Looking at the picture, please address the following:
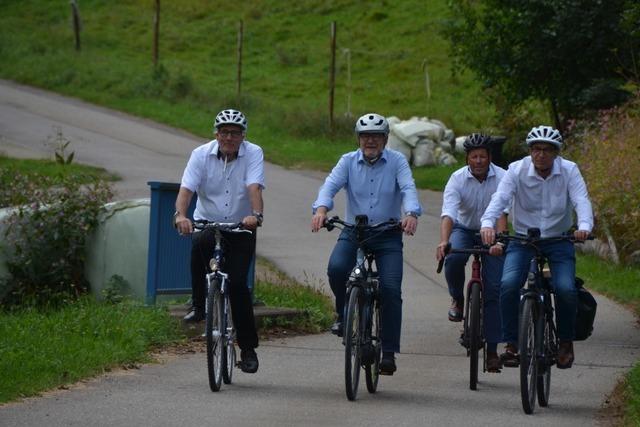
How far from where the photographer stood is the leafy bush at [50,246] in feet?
47.9

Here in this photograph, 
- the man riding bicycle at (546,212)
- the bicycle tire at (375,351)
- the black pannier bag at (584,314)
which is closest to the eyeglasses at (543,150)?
the man riding bicycle at (546,212)

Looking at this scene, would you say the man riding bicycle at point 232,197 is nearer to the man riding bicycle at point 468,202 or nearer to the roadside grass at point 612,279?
the man riding bicycle at point 468,202

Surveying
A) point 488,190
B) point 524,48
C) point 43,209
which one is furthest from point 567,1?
point 488,190

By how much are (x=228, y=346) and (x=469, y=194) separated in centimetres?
229

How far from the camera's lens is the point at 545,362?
9305 millimetres

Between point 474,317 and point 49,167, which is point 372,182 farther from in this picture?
point 49,167

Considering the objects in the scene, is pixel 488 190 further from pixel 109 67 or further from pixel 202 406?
pixel 109 67

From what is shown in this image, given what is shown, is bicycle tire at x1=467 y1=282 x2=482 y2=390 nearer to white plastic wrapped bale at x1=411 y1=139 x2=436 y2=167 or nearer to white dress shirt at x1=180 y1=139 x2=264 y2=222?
white dress shirt at x1=180 y1=139 x2=264 y2=222

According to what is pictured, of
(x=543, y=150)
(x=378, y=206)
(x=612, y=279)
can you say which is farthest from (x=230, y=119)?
(x=612, y=279)

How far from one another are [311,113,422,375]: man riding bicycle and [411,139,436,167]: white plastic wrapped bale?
773 inches

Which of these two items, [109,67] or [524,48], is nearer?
[524,48]

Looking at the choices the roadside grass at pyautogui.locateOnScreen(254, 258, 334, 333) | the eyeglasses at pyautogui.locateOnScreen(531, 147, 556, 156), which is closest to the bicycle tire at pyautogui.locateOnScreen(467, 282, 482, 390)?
the eyeglasses at pyautogui.locateOnScreen(531, 147, 556, 156)

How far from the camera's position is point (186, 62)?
4284 cm

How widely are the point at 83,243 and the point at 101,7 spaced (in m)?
38.0
